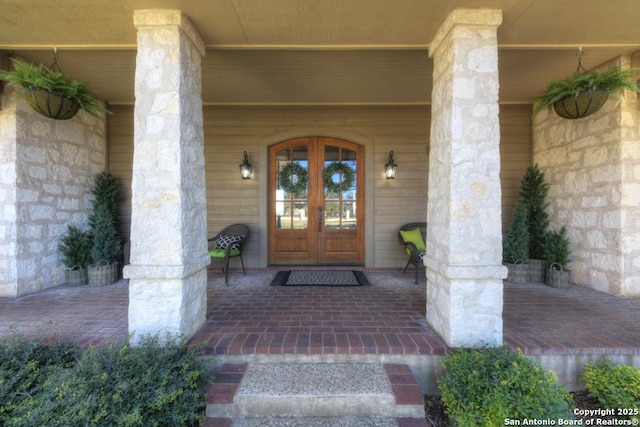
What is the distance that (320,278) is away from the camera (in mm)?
3967

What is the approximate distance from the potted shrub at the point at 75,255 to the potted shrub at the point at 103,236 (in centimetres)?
9

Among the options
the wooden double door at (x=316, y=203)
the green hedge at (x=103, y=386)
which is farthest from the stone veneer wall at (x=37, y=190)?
the wooden double door at (x=316, y=203)

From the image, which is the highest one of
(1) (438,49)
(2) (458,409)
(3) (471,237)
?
(1) (438,49)

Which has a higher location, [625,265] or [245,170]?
[245,170]

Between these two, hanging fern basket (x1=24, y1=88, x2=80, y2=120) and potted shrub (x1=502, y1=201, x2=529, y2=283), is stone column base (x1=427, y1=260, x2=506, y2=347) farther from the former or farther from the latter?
hanging fern basket (x1=24, y1=88, x2=80, y2=120)

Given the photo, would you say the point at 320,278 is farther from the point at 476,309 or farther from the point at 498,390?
the point at 498,390

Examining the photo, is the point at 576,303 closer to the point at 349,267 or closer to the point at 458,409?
the point at 458,409

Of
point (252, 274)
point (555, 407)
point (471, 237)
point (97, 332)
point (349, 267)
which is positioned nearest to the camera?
point (555, 407)

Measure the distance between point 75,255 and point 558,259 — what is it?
6.03m

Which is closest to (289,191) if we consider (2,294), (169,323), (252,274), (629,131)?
(252,274)

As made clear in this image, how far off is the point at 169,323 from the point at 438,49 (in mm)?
2925

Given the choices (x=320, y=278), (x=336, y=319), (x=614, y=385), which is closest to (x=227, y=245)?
(x=320, y=278)

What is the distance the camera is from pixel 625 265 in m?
3.08

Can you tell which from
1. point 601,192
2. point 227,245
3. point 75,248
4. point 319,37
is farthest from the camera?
point 227,245
